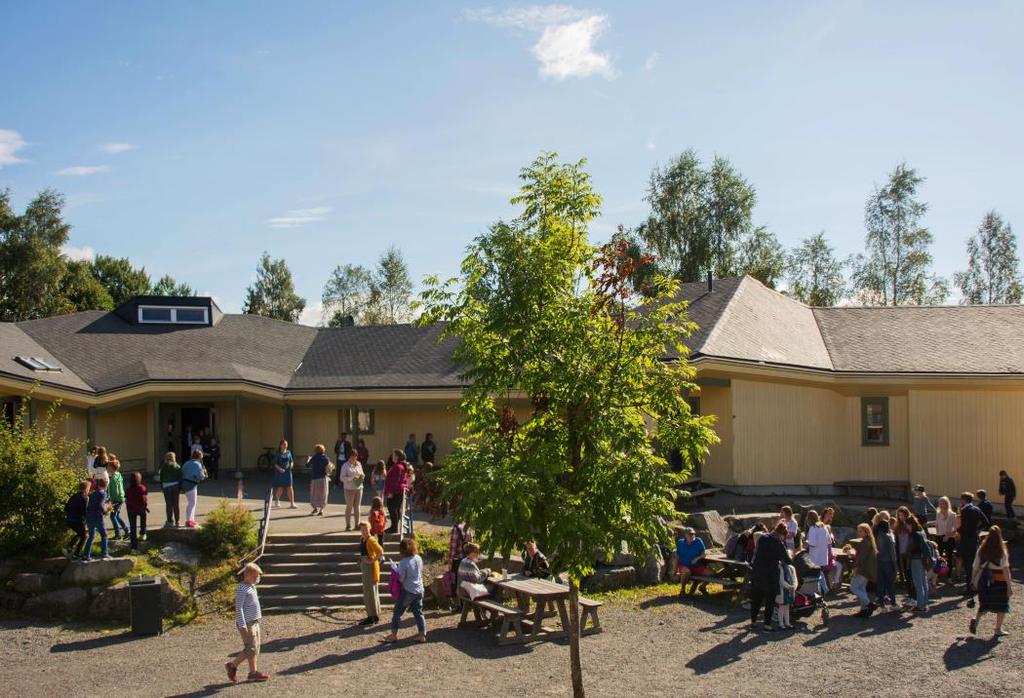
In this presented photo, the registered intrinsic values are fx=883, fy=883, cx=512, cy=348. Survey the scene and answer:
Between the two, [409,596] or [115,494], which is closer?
[409,596]

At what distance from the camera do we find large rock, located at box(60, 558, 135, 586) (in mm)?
14781

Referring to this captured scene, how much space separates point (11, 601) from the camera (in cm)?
1475

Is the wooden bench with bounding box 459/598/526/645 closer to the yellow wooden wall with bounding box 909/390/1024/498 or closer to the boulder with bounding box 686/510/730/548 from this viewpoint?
the boulder with bounding box 686/510/730/548

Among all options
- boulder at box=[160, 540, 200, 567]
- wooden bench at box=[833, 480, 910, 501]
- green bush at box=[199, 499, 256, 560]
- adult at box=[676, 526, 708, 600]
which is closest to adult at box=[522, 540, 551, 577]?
adult at box=[676, 526, 708, 600]

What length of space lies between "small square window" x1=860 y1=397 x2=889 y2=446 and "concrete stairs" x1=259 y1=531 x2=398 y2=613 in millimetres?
14046

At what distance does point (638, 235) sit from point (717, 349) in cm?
2655

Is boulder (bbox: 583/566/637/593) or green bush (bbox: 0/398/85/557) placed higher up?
green bush (bbox: 0/398/85/557)

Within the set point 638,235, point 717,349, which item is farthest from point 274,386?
point 638,235

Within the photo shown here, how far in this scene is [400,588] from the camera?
12.9 metres

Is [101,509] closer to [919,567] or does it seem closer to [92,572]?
[92,572]

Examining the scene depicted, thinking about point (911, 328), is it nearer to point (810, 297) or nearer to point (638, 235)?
point (638, 235)

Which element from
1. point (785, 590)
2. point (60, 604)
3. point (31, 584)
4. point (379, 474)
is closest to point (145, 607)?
point (60, 604)

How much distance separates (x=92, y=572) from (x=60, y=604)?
26.1 inches

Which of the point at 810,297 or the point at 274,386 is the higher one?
the point at 810,297
